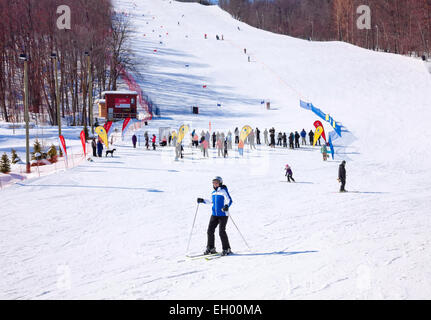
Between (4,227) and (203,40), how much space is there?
62.1 metres

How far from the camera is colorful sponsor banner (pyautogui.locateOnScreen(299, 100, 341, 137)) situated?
3058 cm

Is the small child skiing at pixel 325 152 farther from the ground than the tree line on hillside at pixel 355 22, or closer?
closer

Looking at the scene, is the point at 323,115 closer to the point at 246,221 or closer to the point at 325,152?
the point at 325,152

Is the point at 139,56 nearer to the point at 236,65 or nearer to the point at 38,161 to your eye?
the point at 236,65

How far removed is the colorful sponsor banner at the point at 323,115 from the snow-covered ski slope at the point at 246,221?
2.09 feet

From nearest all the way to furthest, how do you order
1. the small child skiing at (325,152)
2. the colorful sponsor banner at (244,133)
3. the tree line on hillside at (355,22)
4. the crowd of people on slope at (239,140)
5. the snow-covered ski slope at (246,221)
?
the snow-covered ski slope at (246,221)
the small child skiing at (325,152)
the colorful sponsor banner at (244,133)
the crowd of people on slope at (239,140)
the tree line on hillside at (355,22)

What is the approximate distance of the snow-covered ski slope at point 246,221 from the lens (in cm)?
642

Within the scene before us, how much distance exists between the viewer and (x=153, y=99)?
43.7 m

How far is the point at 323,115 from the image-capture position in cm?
3459

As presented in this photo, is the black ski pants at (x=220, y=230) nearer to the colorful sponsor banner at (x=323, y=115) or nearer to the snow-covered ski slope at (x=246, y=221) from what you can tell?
the snow-covered ski slope at (x=246, y=221)

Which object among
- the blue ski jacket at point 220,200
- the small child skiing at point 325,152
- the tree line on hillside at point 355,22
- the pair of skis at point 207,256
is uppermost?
the tree line on hillside at point 355,22

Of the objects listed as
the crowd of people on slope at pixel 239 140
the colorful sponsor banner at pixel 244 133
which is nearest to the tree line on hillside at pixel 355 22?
the crowd of people on slope at pixel 239 140

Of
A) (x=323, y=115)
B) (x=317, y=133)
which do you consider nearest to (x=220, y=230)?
(x=317, y=133)

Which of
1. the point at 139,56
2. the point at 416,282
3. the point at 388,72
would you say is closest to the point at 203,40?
the point at 139,56
